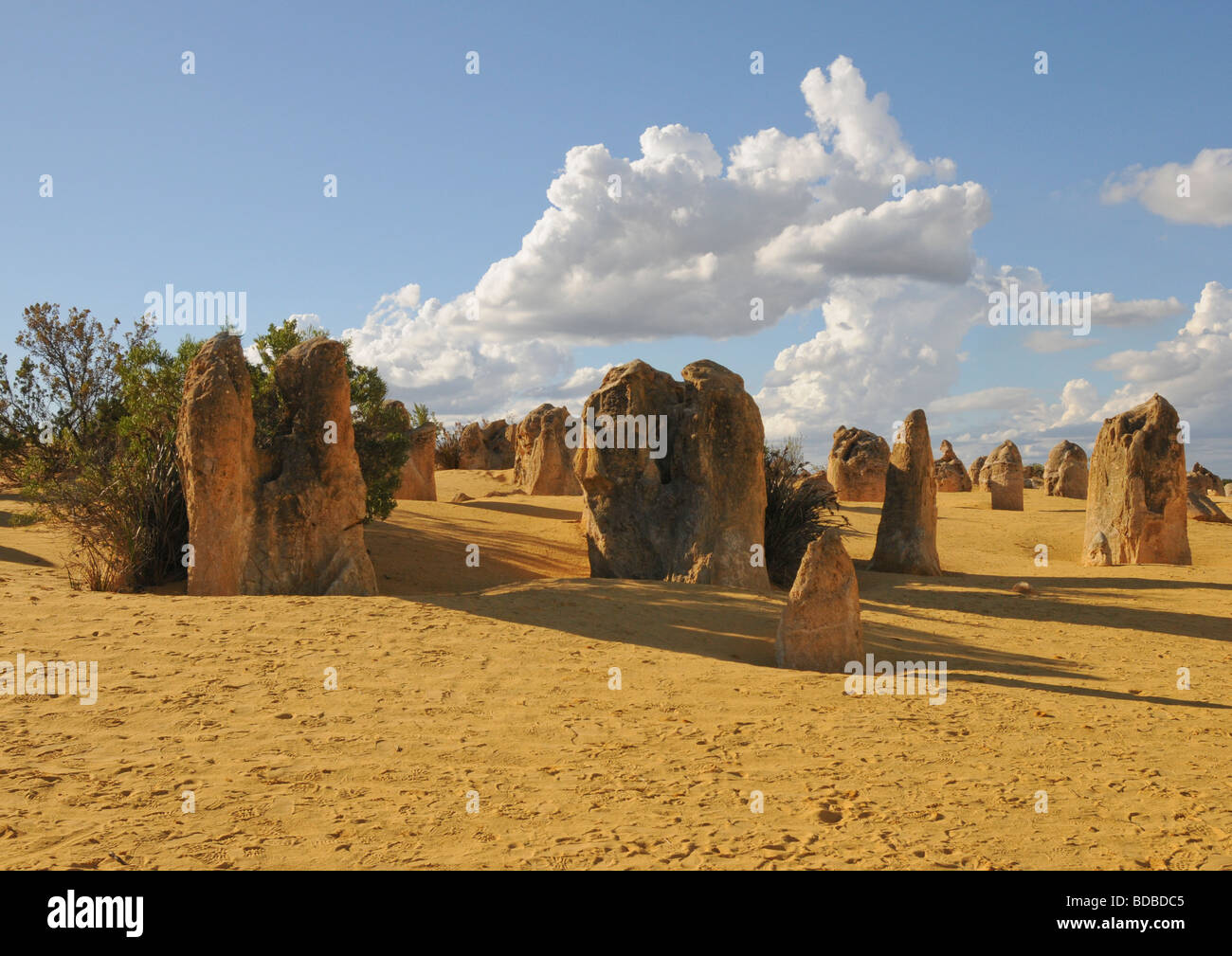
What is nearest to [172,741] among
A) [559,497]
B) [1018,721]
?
[1018,721]

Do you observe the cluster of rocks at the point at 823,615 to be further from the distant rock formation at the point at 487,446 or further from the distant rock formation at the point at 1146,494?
the distant rock formation at the point at 487,446

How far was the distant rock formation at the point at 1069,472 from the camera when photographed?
24.7 meters

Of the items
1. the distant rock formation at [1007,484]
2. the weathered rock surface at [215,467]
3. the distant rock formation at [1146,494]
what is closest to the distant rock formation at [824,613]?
the weathered rock surface at [215,467]

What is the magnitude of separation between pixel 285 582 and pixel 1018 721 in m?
6.83

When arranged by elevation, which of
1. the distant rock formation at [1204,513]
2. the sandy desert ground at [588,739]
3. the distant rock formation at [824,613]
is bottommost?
the sandy desert ground at [588,739]

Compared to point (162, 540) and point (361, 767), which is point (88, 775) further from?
point (162, 540)

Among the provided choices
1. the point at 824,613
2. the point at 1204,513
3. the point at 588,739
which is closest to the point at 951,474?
the point at 1204,513

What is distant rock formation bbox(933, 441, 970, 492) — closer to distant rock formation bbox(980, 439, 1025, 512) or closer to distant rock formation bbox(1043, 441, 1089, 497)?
distant rock formation bbox(1043, 441, 1089, 497)

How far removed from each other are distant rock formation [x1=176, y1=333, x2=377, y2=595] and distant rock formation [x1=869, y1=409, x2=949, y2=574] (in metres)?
7.51

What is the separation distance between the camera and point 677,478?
11523mm

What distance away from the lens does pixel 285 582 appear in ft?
30.5

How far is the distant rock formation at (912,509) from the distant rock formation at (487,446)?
2003cm

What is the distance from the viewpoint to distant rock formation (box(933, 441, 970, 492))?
94.1 ft

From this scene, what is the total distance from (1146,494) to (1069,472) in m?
11.8
